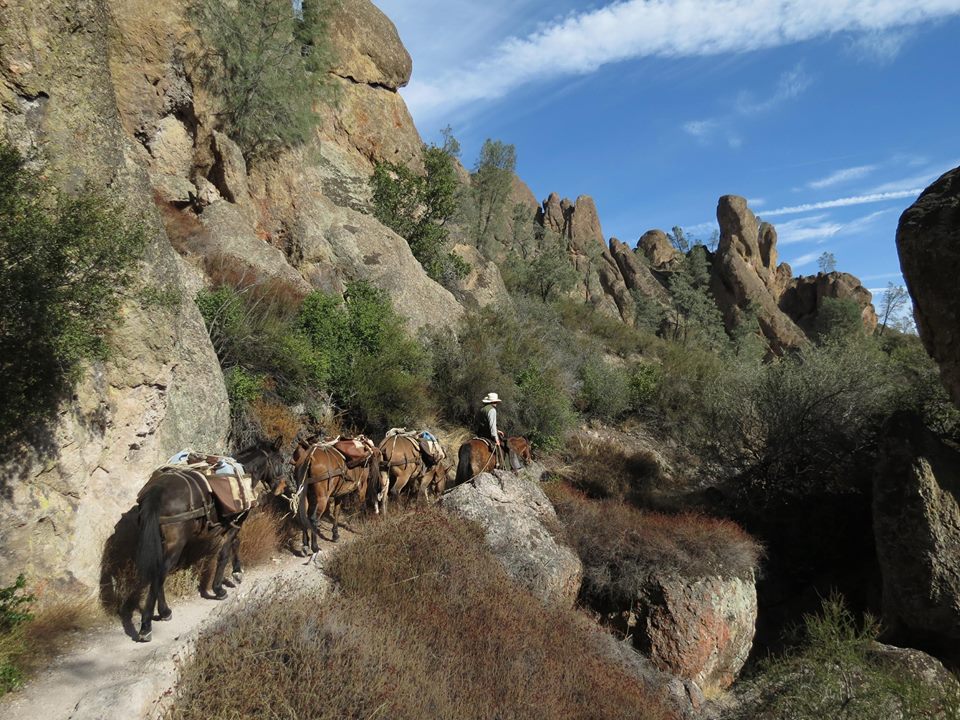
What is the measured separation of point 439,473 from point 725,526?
5.36 metres

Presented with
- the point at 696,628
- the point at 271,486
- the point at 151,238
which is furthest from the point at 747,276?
the point at 151,238

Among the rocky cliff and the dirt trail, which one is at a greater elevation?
the rocky cliff

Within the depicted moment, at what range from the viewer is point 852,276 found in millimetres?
60188

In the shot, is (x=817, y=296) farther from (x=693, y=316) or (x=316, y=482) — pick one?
(x=316, y=482)

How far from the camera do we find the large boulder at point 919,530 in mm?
9930

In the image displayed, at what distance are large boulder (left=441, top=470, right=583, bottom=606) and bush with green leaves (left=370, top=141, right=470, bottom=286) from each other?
46.6 ft

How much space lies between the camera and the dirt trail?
3922 mm

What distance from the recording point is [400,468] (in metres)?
9.63

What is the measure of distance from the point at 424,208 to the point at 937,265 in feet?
58.1

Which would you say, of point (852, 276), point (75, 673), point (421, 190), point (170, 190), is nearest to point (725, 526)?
point (75, 673)

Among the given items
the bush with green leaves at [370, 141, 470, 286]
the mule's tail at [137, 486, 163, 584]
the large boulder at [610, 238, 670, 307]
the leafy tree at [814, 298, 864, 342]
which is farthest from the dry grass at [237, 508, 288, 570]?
the leafy tree at [814, 298, 864, 342]

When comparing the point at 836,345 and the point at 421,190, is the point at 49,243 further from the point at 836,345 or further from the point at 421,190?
the point at 421,190

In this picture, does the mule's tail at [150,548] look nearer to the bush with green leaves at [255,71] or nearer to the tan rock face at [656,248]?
the bush with green leaves at [255,71]

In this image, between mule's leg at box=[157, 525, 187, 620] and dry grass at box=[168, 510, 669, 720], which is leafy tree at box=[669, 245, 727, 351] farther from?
mule's leg at box=[157, 525, 187, 620]
